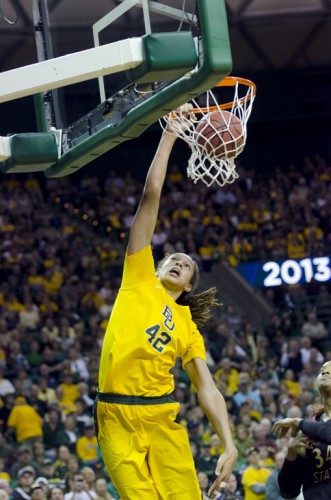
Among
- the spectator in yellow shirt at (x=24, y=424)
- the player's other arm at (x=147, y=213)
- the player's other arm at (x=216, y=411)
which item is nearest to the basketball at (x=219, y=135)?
the player's other arm at (x=147, y=213)

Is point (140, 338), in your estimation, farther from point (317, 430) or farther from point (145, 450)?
point (317, 430)

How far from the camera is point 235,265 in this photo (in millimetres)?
19859

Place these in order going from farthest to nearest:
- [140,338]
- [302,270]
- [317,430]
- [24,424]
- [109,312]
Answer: [302,270], [109,312], [24,424], [140,338], [317,430]

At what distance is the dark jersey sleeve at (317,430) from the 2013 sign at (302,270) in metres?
14.1

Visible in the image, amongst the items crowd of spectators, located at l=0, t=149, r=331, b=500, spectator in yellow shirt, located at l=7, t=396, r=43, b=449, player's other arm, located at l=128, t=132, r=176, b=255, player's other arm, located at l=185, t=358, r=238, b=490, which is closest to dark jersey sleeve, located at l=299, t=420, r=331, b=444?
player's other arm, located at l=185, t=358, r=238, b=490

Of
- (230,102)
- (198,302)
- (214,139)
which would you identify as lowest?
(198,302)

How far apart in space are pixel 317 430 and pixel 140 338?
1045 millimetres

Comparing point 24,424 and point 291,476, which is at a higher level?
point 24,424

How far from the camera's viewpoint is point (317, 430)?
5.17m

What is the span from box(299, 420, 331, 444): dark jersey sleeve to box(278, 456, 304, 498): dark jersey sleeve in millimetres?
296

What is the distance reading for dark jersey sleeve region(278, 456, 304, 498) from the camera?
548 centimetres

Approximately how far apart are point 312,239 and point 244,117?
14079 millimetres

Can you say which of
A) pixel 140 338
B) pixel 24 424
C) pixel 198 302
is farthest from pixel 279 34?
pixel 140 338

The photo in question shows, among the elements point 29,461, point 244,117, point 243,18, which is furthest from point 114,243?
point 244,117
